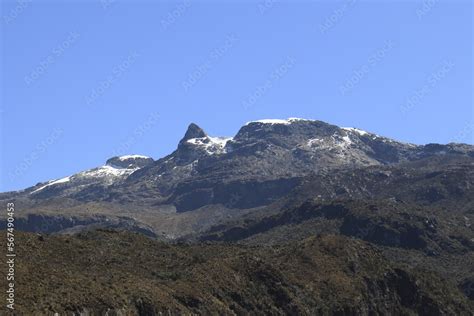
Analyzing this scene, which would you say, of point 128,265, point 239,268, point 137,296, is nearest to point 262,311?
point 239,268

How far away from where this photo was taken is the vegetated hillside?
87.7m

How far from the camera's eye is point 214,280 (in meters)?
114

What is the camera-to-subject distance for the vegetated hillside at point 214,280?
87.7m

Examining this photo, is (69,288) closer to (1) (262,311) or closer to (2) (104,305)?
(2) (104,305)

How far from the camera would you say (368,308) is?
135 meters

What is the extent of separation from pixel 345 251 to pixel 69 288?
74.4 meters

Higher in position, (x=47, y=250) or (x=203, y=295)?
(x=47, y=250)

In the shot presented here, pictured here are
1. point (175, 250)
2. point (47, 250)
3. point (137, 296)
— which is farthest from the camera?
point (175, 250)

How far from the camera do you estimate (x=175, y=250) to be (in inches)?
5276

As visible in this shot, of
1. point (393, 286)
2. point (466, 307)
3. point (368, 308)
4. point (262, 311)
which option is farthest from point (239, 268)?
point (466, 307)

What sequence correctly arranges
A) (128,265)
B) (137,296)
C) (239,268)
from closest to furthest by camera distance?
(137,296)
(128,265)
(239,268)

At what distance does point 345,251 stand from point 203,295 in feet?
162

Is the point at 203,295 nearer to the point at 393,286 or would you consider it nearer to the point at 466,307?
the point at 393,286

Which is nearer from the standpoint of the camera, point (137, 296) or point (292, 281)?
point (137, 296)
